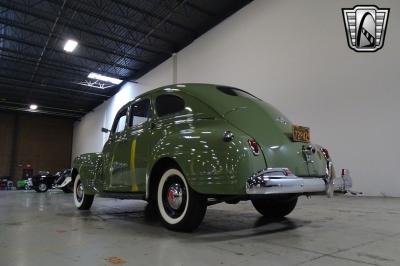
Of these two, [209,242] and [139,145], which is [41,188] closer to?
[139,145]

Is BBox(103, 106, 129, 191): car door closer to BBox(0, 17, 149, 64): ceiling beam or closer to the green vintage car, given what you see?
the green vintage car

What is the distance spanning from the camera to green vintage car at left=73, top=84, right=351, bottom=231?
3.08m

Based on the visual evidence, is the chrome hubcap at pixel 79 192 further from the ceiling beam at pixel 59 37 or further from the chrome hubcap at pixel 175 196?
the ceiling beam at pixel 59 37

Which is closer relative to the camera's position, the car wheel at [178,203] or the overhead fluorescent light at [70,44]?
the car wheel at [178,203]

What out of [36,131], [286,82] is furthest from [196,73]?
[36,131]

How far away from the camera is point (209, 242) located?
3.01 metres

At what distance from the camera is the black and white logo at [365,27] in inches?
344

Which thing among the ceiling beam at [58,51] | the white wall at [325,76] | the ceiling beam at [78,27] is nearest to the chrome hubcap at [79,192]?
the white wall at [325,76]

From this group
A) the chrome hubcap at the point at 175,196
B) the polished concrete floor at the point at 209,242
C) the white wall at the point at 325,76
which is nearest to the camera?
the polished concrete floor at the point at 209,242

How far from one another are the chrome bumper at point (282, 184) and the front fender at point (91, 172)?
285 cm

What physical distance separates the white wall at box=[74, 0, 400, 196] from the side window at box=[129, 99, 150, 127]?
6351 millimetres

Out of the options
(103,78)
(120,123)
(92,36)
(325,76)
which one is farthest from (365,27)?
(103,78)

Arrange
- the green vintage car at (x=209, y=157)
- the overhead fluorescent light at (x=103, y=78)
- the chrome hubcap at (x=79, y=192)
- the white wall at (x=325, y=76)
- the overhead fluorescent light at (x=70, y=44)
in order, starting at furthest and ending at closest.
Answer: the overhead fluorescent light at (x=103, y=78)
the overhead fluorescent light at (x=70, y=44)
the white wall at (x=325, y=76)
the chrome hubcap at (x=79, y=192)
the green vintage car at (x=209, y=157)

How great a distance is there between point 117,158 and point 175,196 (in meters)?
1.47
